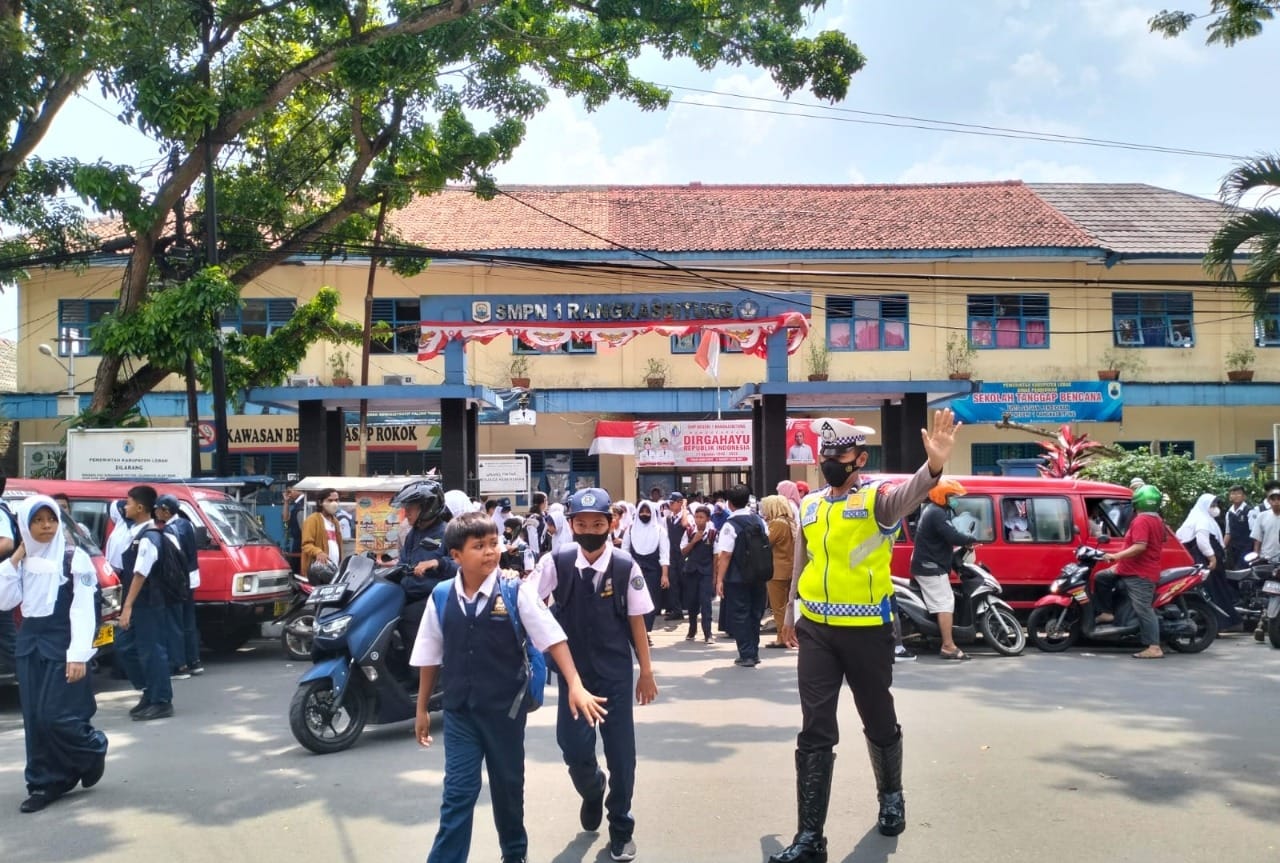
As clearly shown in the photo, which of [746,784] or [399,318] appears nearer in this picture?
[746,784]

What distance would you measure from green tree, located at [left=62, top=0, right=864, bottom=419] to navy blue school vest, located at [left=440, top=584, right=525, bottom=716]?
11351 mm

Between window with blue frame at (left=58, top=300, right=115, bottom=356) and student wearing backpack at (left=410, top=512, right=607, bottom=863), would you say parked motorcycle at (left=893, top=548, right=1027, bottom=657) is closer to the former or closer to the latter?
student wearing backpack at (left=410, top=512, right=607, bottom=863)

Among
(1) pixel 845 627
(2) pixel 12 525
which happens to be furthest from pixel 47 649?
(1) pixel 845 627

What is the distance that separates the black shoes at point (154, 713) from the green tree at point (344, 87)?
302 inches

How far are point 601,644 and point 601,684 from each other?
0.64 feet

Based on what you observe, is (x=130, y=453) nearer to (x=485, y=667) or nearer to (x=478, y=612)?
(x=478, y=612)

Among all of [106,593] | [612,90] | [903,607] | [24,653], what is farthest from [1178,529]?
[24,653]

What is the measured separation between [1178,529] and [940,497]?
629 centimetres

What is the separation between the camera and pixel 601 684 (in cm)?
557

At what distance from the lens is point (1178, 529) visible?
15617 millimetres

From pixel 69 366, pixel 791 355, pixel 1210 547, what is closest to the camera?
pixel 1210 547

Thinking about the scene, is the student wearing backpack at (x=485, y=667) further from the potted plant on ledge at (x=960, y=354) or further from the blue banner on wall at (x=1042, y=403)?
the potted plant on ledge at (x=960, y=354)

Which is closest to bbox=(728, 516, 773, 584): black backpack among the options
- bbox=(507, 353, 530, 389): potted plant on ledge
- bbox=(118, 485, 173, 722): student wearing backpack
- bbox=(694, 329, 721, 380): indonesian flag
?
bbox=(118, 485, 173, 722): student wearing backpack

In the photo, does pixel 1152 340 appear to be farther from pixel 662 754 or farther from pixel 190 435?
pixel 662 754
